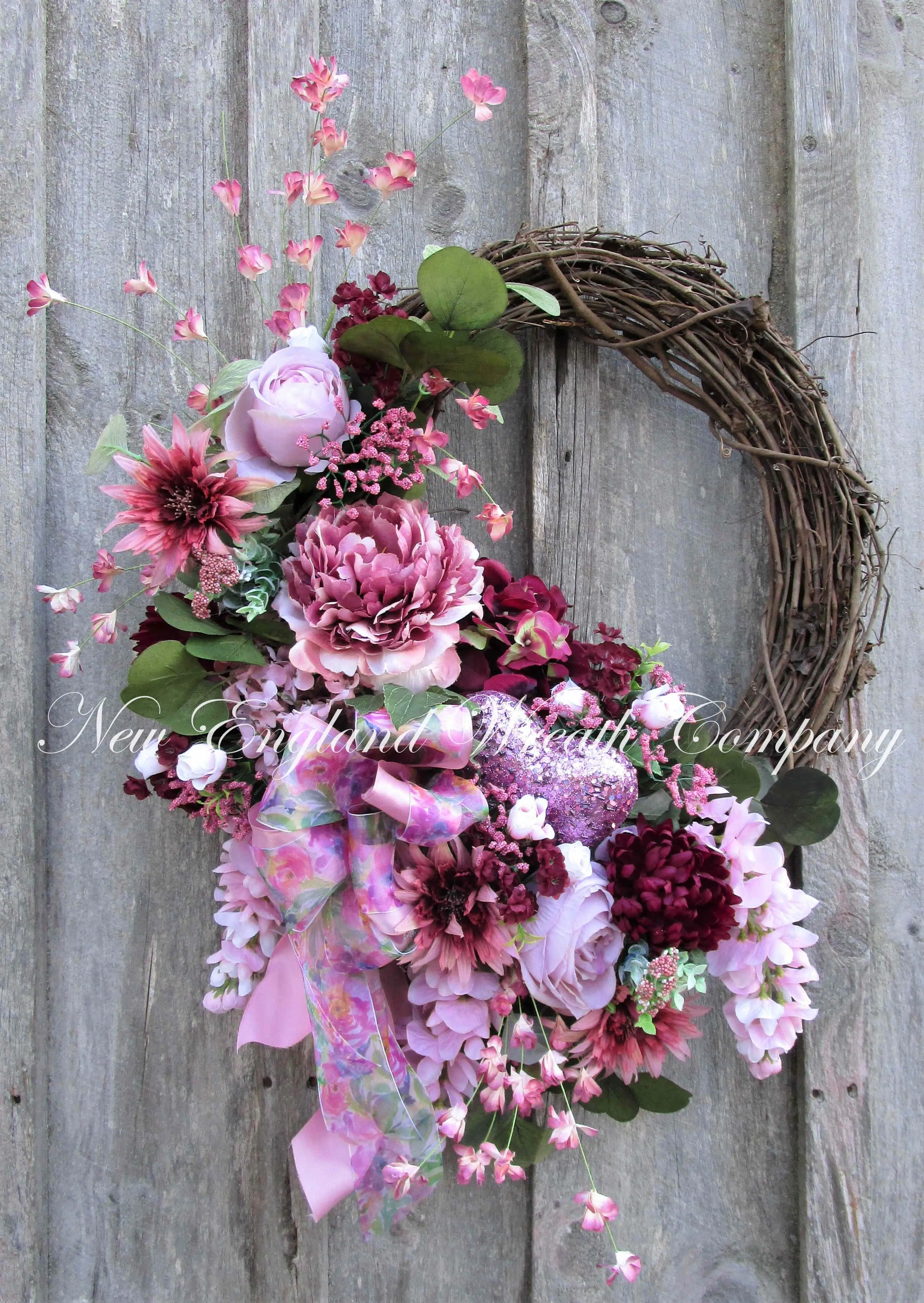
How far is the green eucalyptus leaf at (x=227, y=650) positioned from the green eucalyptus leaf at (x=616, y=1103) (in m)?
0.59

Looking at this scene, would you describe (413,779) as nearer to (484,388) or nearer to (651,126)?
(484,388)

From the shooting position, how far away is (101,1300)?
103 centimetres

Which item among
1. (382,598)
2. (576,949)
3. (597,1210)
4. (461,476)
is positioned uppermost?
(461,476)

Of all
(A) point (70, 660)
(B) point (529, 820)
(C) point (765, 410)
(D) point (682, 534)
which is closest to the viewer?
(B) point (529, 820)

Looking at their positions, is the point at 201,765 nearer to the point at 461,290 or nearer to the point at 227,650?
the point at 227,650

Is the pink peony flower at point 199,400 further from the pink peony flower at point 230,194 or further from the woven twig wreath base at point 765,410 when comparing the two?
the woven twig wreath base at point 765,410

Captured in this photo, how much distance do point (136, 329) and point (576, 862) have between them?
0.74 meters

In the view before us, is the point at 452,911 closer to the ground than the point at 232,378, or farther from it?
closer to the ground

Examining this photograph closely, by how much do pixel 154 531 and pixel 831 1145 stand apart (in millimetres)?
1062

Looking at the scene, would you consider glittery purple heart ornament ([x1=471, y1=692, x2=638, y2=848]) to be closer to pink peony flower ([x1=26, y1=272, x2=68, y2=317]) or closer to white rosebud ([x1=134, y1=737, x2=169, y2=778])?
white rosebud ([x1=134, y1=737, x2=169, y2=778])

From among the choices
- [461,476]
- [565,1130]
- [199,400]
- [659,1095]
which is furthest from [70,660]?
[659,1095]

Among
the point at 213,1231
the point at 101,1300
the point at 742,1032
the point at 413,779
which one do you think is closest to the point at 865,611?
the point at 742,1032

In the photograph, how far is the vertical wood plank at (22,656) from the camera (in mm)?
1001

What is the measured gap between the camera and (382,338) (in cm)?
84
